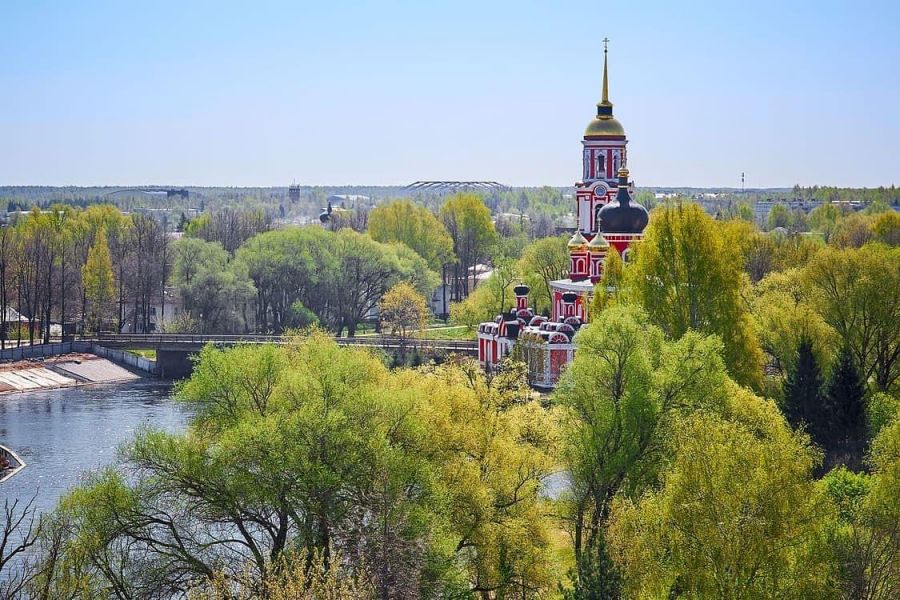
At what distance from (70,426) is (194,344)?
16935 mm

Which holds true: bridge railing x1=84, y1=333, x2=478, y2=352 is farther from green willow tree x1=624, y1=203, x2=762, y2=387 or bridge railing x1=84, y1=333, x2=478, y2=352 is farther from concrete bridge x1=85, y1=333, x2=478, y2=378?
green willow tree x1=624, y1=203, x2=762, y2=387

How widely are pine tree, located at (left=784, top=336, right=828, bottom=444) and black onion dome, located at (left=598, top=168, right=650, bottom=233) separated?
24867 millimetres

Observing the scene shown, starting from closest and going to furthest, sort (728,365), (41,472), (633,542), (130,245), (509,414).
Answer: (633,542)
(509,414)
(728,365)
(41,472)
(130,245)

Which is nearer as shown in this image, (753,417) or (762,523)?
(762,523)

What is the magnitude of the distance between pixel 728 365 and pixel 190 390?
16.2m

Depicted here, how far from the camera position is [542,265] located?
75.2 m

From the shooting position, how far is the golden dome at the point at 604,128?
67875 mm

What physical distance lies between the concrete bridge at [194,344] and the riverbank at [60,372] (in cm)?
174

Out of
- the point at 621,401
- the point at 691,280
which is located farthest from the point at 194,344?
the point at 621,401

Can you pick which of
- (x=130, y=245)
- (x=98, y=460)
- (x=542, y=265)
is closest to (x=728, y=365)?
(x=98, y=460)

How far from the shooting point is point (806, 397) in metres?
38.1

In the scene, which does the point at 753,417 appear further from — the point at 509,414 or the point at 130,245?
the point at 130,245

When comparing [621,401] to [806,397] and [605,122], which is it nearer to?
[806,397]

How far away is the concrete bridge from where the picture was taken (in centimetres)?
6600
